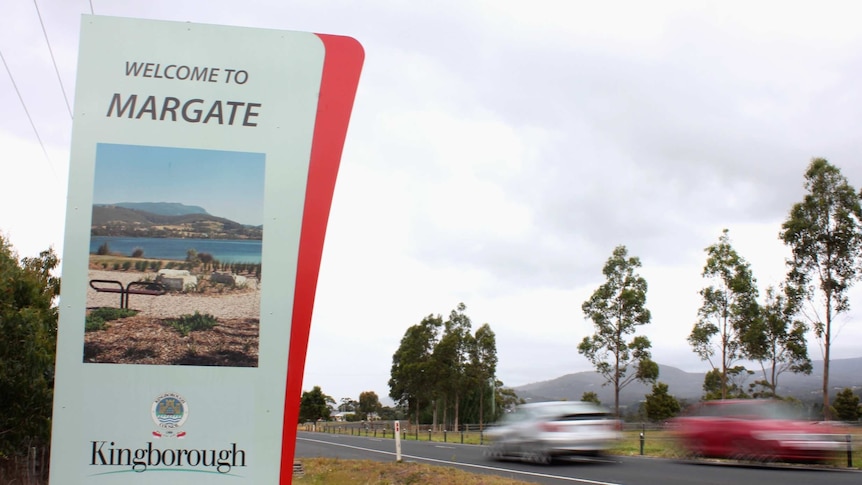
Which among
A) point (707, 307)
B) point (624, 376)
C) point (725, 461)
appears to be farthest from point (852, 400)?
point (725, 461)

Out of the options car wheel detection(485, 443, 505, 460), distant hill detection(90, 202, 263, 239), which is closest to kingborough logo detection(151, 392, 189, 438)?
distant hill detection(90, 202, 263, 239)

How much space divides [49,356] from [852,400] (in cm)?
5115

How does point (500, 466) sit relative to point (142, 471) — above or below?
below

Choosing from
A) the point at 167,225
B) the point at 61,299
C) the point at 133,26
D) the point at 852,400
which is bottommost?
the point at 852,400

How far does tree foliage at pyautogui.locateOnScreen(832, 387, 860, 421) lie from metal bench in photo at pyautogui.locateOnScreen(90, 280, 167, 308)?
51.1 metres

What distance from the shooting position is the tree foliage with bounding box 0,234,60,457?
1580cm

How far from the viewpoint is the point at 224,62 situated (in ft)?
14.4

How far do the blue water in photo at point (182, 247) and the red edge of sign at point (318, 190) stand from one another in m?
0.32

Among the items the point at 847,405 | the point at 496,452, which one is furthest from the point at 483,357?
the point at 496,452

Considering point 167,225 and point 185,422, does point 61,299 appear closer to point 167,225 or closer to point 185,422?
point 167,225

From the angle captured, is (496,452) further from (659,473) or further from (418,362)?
(418,362)

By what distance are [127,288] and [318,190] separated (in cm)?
125

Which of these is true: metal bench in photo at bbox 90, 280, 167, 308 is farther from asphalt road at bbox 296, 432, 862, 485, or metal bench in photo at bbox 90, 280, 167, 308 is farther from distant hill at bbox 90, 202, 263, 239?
asphalt road at bbox 296, 432, 862, 485

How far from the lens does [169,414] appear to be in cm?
413
